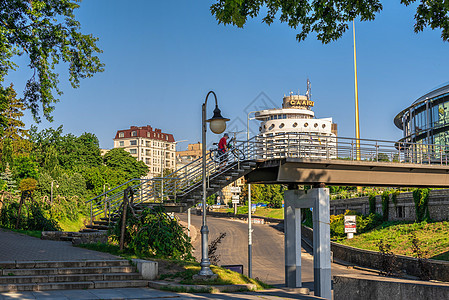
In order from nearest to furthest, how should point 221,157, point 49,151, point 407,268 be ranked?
1. point 221,157
2. point 407,268
3. point 49,151

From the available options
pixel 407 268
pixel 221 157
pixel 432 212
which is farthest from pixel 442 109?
pixel 221 157

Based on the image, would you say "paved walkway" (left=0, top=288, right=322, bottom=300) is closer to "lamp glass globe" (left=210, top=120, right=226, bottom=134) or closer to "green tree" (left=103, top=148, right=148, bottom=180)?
"lamp glass globe" (left=210, top=120, right=226, bottom=134)

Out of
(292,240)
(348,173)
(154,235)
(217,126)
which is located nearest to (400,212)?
(348,173)

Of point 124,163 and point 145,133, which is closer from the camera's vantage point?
point 124,163

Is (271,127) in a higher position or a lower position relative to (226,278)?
higher

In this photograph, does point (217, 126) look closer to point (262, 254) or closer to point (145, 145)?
point (262, 254)

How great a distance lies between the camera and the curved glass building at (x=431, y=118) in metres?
53.5

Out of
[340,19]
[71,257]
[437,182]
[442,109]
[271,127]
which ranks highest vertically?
[271,127]

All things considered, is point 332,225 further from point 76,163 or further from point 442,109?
point 76,163

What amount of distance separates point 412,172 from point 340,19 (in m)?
17.9

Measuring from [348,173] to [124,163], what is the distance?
84.0 m

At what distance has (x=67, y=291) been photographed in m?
12.4

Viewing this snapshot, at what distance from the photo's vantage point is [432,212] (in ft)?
137

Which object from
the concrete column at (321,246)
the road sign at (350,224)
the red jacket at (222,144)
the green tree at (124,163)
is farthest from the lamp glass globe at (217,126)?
the green tree at (124,163)
